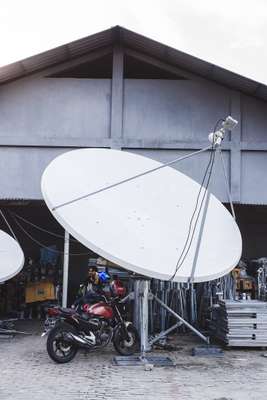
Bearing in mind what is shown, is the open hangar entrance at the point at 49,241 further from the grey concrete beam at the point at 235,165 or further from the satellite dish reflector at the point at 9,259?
the satellite dish reflector at the point at 9,259

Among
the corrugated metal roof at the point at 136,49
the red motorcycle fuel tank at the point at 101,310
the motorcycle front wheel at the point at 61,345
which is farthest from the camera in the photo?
the corrugated metal roof at the point at 136,49

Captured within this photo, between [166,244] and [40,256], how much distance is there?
7836 mm

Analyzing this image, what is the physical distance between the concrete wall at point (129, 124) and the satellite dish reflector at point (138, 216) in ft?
11.4

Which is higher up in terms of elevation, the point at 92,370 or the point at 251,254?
the point at 251,254

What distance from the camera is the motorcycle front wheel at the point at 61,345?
7785 millimetres

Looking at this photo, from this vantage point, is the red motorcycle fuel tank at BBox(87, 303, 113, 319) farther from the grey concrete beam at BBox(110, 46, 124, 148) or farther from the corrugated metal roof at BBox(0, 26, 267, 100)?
the corrugated metal roof at BBox(0, 26, 267, 100)

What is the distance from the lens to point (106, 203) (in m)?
8.59

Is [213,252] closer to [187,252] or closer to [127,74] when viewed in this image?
[187,252]

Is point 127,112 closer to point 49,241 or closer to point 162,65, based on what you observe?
point 162,65

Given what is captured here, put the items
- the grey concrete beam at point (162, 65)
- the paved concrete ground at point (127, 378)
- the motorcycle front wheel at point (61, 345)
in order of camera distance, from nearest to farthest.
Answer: the paved concrete ground at point (127, 378), the motorcycle front wheel at point (61, 345), the grey concrete beam at point (162, 65)

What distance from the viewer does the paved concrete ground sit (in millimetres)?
6164

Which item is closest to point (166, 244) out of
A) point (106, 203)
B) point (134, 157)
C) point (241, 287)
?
point (106, 203)

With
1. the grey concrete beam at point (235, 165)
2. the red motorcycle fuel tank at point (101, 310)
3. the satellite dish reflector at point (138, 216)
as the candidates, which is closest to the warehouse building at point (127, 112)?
the grey concrete beam at point (235, 165)

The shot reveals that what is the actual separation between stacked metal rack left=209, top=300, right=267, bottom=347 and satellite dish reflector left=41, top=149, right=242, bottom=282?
1.38 metres
